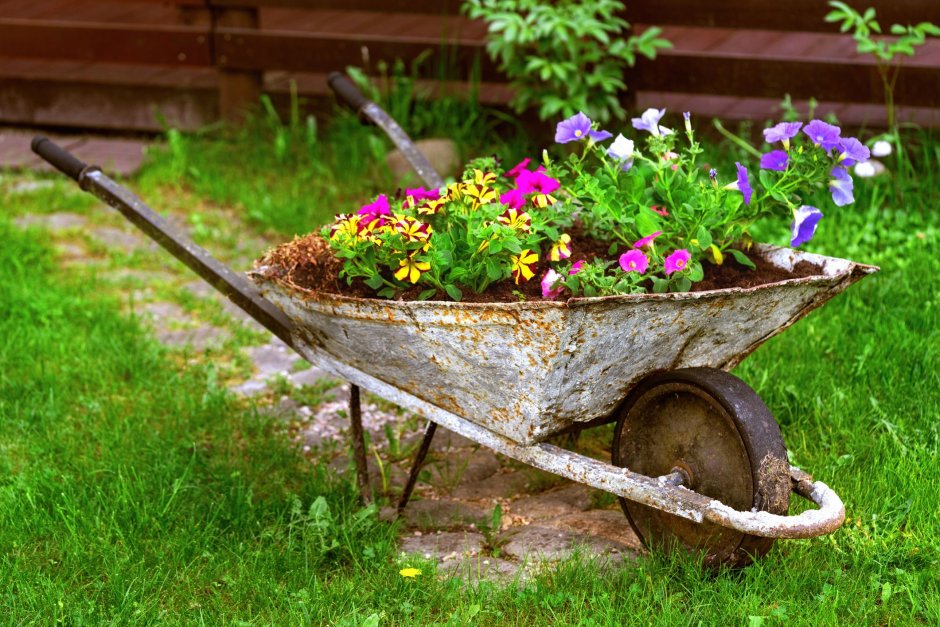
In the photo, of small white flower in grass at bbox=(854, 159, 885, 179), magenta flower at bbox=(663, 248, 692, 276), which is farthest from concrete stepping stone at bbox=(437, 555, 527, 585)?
small white flower in grass at bbox=(854, 159, 885, 179)

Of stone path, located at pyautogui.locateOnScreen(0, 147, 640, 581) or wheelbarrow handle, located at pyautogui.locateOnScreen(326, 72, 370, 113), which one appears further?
wheelbarrow handle, located at pyautogui.locateOnScreen(326, 72, 370, 113)

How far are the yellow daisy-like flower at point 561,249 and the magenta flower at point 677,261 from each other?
220mm

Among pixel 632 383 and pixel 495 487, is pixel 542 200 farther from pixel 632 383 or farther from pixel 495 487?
pixel 495 487

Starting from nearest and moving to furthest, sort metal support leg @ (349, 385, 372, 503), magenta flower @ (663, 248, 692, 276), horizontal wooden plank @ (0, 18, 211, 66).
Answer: magenta flower @ (663, 248, 692, 276)
metal support leg @ (349, 385, 372, 503)
horizontal wooden plank @ (0, 18, 211, 66)

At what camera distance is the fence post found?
5.82 m

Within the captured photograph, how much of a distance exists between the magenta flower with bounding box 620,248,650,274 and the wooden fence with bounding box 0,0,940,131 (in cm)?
269

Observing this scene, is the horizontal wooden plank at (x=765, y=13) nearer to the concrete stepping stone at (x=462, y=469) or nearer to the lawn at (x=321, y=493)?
the lawn at (x=321, y=493)

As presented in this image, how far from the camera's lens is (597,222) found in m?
2.73

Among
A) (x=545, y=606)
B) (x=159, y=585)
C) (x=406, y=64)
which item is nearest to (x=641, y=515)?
(x=545, y=606)

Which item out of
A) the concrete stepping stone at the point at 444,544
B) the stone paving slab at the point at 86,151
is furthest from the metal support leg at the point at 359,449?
the stone paving slab at the point at 86,151

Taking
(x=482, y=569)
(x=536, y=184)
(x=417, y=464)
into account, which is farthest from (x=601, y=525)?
(x=536, y=184)

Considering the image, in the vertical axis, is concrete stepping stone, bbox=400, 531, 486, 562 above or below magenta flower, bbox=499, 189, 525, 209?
below

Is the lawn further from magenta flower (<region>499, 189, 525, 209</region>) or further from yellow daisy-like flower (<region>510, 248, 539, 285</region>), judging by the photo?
magenta flower (<region>499, 189, 525, 209</region>)

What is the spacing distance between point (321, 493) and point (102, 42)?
3.95m
